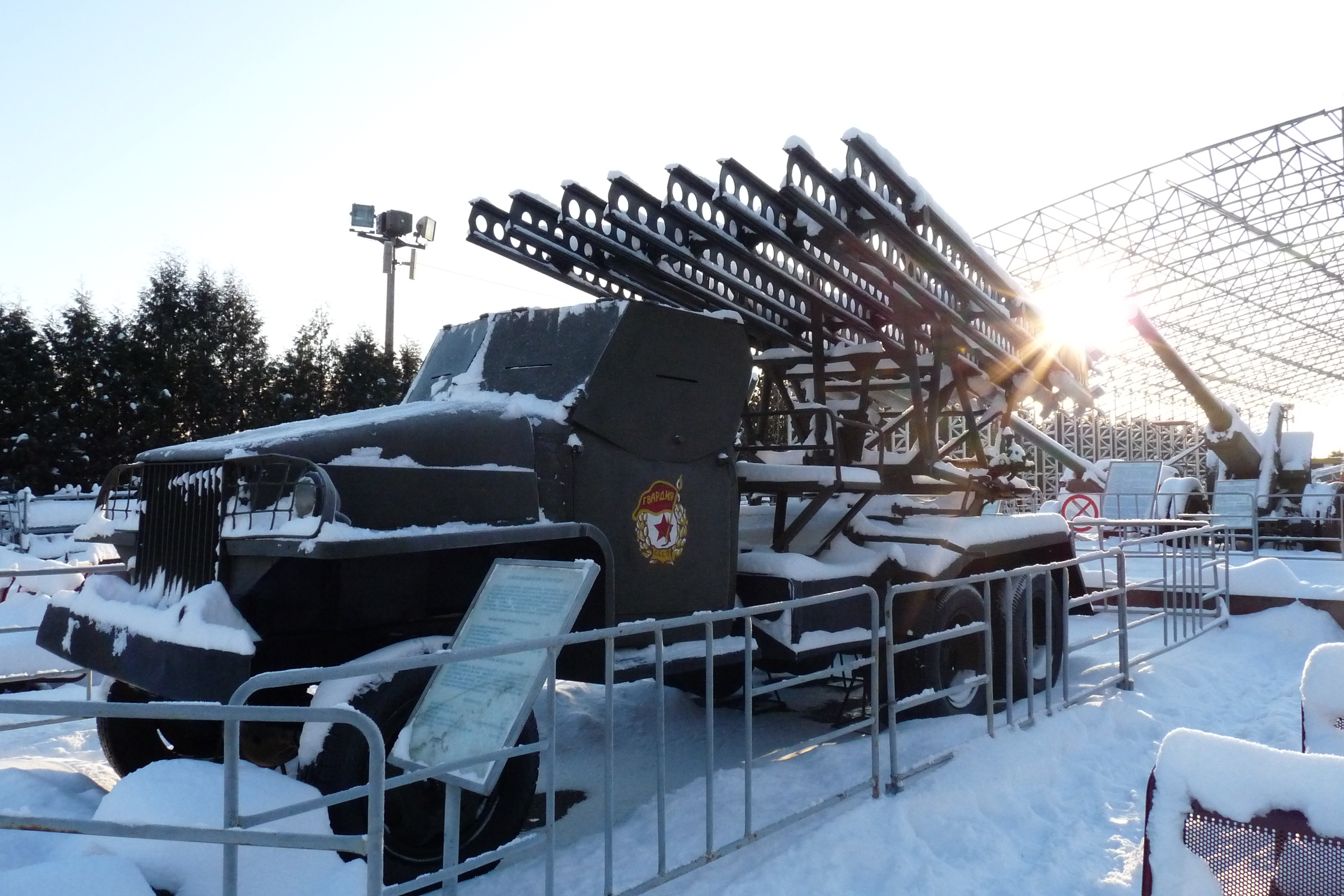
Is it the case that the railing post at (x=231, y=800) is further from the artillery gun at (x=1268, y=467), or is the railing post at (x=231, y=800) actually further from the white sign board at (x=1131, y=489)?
the white sign board at (x=1131, y=489)

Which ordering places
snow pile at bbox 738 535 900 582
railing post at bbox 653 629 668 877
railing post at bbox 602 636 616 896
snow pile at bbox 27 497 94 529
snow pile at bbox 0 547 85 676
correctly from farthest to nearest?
snow pile at bbox 27 497 94 529 < snow pile at bbox 0 547 85 676 < snow pile at bbox 738 535 900 582 < railing post at bbox 653 629 668 877 < railing post at bbox 602 636 616 896

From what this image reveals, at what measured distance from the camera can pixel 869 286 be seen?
24.1 ft

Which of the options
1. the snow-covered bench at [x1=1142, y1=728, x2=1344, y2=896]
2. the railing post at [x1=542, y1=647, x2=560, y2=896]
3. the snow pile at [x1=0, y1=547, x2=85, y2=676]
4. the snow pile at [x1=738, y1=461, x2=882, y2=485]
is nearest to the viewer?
the snow-covered bench at [x1=1142, y1=728, x2=1344, y2=896]

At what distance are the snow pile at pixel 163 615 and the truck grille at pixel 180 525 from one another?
76 mm

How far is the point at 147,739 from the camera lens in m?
4.99

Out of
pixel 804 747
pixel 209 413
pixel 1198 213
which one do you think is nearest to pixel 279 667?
pixel 804 747

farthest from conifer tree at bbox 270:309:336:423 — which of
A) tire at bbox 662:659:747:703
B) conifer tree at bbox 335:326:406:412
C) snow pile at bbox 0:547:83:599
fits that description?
tire at bbox 662:659:747:703

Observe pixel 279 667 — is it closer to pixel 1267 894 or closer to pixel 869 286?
pixel 1267 894

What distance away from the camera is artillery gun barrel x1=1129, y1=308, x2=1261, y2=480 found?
16.8 m

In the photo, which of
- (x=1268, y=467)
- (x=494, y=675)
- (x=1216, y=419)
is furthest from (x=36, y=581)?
(x=1268, y=467)

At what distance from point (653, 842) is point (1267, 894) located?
8.22ft

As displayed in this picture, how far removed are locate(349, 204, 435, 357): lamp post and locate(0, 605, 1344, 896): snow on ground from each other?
46.5ft

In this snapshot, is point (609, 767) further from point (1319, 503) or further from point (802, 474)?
point (1319, 503)

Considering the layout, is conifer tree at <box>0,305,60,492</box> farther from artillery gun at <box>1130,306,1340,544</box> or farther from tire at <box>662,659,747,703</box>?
artillery gun at <box>1130,306,1340,544</box>
